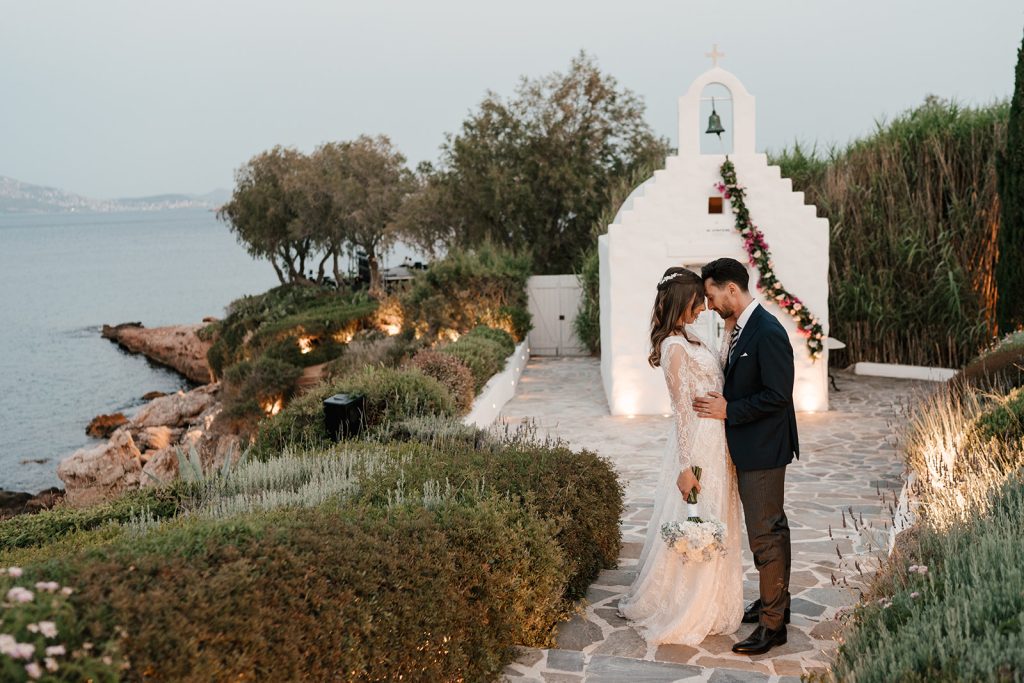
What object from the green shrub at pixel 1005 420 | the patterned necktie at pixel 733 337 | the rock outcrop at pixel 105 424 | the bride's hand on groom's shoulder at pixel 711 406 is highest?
the patterned necktie at pixel 733 337

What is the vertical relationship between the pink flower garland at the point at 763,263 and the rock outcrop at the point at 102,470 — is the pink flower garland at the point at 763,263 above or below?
above

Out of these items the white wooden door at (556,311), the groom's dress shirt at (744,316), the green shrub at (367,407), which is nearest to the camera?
the groom's dress shirt at (744,316)

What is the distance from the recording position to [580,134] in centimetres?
2873

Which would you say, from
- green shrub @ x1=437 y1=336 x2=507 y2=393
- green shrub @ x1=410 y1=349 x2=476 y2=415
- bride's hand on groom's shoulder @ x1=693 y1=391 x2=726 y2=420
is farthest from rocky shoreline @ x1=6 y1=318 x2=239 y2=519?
bride's hand on groom's shoulder @ x1=693 y1=391 x2=726 y2=420

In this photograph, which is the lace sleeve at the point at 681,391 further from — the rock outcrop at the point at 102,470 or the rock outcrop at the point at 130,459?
the rock outcrop at the point at 102,470

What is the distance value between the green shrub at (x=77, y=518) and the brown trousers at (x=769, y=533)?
3721 millimetres

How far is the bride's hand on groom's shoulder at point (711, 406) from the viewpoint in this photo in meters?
4.83

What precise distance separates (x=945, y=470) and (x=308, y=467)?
15.7ft

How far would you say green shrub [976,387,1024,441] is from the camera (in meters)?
6.76

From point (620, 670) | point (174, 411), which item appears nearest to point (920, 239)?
point (620, 670)

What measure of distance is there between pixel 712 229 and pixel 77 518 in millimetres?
9403

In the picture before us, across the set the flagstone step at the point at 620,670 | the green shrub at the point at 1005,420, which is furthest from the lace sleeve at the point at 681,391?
the green shrub at the point at 1005,420

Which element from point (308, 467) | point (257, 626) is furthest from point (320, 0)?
point (257, 626)

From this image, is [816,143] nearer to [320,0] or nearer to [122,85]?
[320,0]
